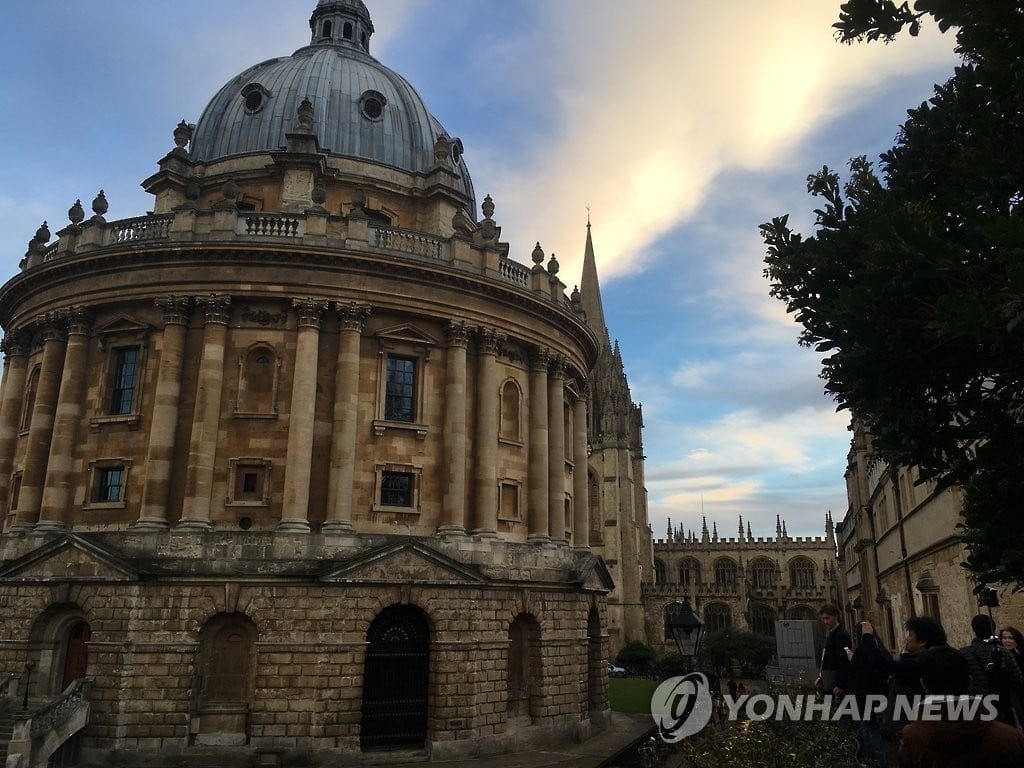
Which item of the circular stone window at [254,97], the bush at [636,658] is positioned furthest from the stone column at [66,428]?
the bush at [636,658]

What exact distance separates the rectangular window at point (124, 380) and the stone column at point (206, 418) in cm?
309

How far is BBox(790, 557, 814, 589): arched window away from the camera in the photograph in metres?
89.8

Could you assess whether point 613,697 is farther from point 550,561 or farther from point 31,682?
point 31,682

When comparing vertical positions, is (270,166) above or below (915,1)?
above

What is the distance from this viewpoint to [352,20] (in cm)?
4259

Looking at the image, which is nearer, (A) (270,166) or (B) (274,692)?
(B) (274,692)

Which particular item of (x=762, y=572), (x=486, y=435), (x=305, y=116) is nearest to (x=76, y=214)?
(x=305, y=116)

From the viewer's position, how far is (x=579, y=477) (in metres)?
34.8

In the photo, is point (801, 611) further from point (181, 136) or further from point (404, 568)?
point (181, 136)

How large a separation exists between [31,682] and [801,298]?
978 inches

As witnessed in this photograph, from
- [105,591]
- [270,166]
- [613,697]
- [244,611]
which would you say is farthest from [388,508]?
[613,697]

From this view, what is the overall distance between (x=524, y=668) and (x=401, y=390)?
1077 centimetres

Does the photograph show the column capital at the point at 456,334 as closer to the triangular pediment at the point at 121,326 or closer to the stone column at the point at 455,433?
the stone column at the point at 455,433

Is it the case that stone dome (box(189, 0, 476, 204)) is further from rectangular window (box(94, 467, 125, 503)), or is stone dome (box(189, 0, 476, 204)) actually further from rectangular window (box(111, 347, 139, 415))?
rectangular window (box(94, 467, 125, 503))
